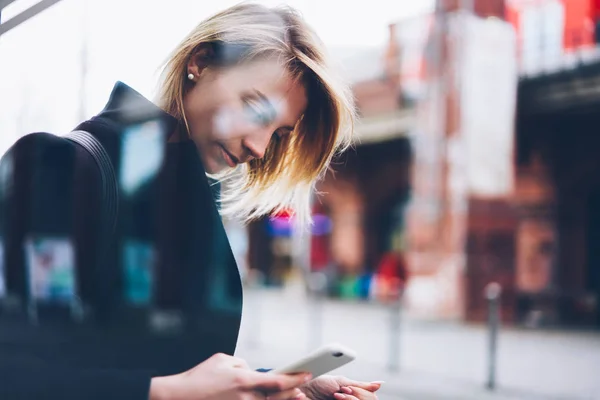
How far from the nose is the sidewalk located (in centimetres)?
206

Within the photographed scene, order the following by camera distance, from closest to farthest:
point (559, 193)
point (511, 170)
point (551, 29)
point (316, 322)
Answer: point (316, 322) < point (511, 170) < point (551, 29) < point (559, 193)

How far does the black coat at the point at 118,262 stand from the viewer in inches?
47.6

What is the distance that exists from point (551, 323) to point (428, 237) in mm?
1913

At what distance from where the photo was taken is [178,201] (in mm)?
1334

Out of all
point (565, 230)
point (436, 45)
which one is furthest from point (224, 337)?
point (565, 230)

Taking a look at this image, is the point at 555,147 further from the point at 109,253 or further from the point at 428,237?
the point at 109,253

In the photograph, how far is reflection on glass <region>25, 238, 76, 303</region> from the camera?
1228 millimetres

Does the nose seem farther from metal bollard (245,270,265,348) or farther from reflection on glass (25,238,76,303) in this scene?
metal bollard (245,270,265,348)

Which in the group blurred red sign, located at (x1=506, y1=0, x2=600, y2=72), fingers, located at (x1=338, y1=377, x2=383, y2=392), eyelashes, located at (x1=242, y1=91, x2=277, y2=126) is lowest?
fingers, located at (x1=338, y1=377, x2=383, y2=392)

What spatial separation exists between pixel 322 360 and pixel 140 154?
482mm

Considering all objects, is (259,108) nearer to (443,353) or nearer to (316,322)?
(443,353)

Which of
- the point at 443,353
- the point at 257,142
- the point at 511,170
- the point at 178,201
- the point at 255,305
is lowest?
the point at 443,353

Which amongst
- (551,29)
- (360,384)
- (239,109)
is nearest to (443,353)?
(551,29)

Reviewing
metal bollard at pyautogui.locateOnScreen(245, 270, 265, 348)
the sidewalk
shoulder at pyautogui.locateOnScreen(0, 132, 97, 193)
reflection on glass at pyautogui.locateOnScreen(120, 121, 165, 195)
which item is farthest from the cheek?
the sidewalk
